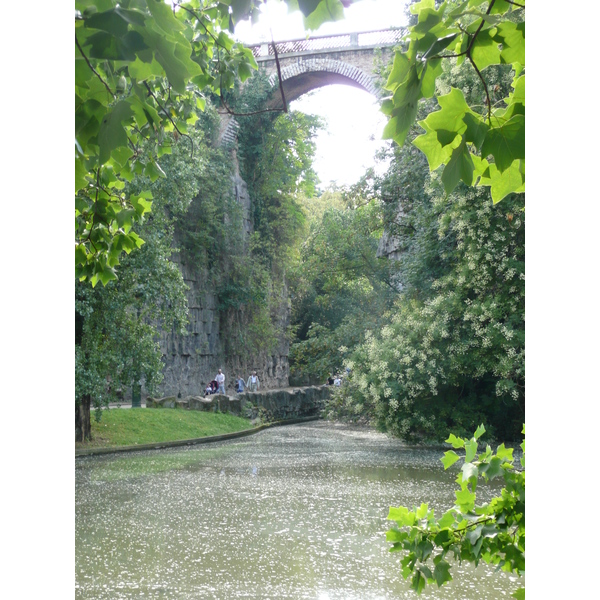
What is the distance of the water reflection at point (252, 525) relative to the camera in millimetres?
4023

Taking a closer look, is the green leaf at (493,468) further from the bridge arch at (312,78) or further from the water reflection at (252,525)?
the bridge arch at (312,78)

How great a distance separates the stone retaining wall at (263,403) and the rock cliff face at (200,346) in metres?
3.33

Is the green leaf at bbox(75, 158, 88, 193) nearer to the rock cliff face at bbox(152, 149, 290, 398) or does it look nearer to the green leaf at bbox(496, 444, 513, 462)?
the green leaf at bbox(496, 444, 513, 462)

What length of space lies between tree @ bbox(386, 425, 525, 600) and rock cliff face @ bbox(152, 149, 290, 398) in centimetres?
1842

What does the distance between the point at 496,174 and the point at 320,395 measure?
70.6 ft

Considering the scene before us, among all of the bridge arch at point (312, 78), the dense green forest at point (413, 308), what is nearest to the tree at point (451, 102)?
the dense green forest at point (413, 308)

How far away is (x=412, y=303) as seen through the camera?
473 inches

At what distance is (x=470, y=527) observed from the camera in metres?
1.96

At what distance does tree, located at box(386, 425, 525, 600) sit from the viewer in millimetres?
1892

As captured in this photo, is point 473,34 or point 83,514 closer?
point 473,34

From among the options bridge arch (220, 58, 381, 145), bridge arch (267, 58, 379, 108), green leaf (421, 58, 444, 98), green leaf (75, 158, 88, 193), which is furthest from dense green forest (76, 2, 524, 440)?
bridge arch (220, 58, 381, 145)
